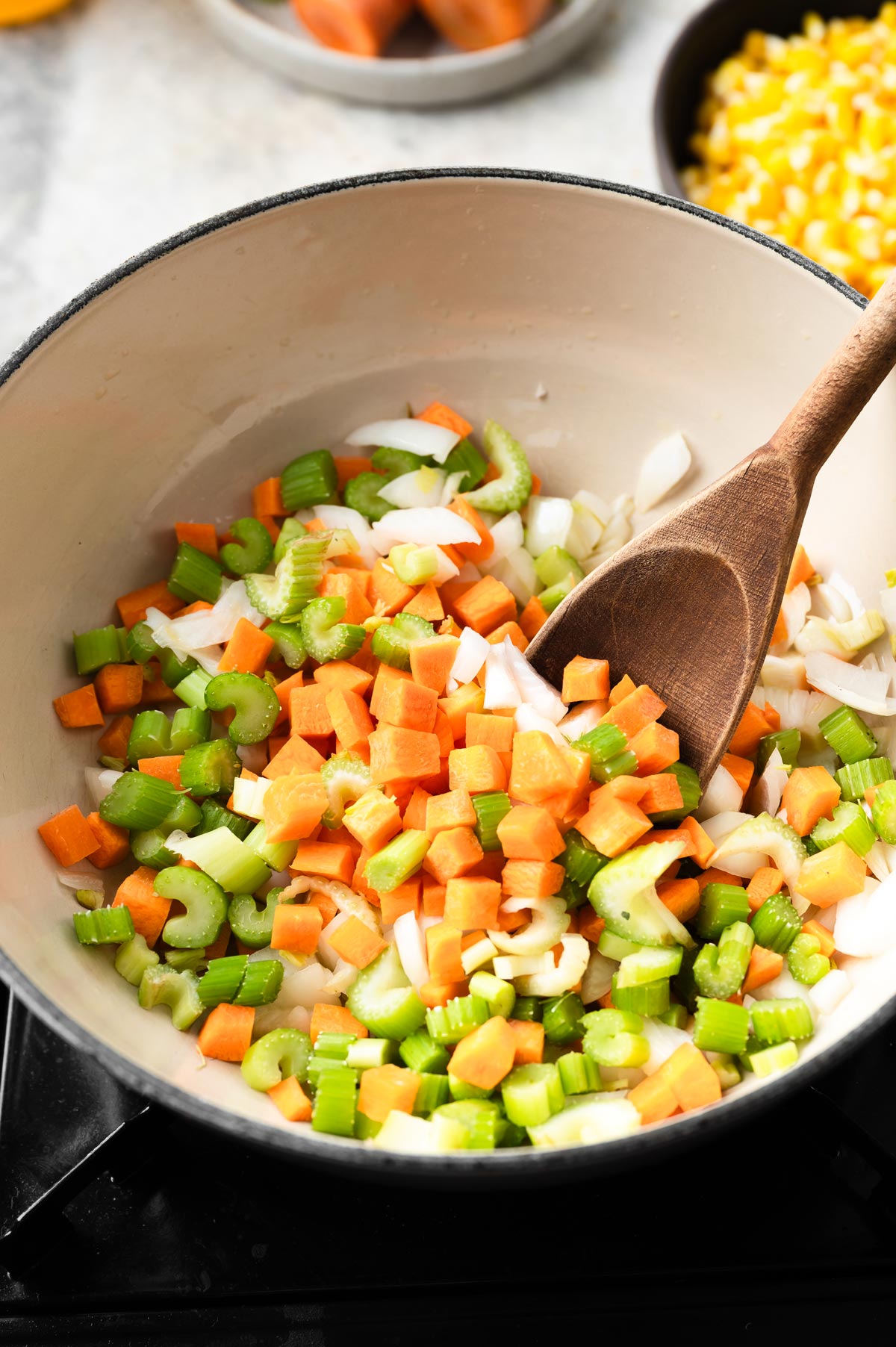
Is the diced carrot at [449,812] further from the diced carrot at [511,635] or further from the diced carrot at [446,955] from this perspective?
the diced carrot at [511,635]

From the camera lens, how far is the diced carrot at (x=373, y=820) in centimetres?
137

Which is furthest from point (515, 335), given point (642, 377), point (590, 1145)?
point (590, 1145)

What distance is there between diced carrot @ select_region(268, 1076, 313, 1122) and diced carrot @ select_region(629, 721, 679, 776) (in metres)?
0.57

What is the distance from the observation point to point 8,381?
1.38 meters

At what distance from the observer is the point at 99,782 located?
150 centimetres

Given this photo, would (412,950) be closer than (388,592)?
Yes

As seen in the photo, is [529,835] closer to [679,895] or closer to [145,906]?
[679,895]

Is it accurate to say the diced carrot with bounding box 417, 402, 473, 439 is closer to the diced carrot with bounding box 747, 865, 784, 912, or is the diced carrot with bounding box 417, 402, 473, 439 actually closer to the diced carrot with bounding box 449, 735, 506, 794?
the diced carrot with bounding box 449, 735, 506, 794

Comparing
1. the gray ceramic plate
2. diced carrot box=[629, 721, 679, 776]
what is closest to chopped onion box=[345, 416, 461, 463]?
diced carrot box=[629, 721, 679, 776]

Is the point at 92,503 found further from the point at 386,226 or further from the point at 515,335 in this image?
the point at 515,335

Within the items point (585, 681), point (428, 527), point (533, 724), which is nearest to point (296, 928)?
point (533, 724)

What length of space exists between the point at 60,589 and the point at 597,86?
6.29ft

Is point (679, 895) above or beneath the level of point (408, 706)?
beneath

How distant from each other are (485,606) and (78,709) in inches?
23.0
